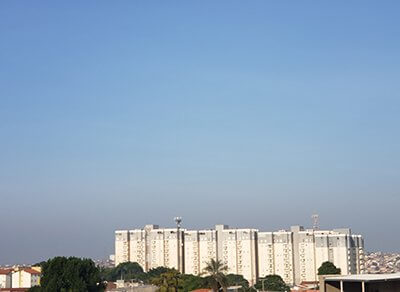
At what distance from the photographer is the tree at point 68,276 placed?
63469mm

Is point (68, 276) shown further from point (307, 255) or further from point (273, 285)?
point (307, 255)

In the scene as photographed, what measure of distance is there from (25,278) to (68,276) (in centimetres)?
5098

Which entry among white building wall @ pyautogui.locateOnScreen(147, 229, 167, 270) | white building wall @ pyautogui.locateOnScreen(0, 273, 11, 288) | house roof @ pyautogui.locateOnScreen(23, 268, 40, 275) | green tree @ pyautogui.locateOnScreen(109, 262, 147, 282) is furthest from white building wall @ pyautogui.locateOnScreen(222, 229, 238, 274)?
white building wall @ pyautogui.locateOnScreen(0, 273, 11, 288)

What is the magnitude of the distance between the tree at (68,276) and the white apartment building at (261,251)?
8814 cm

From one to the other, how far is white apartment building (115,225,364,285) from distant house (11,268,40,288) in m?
50.3

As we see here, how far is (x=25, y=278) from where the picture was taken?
111562 mm

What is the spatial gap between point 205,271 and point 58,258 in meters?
18.1

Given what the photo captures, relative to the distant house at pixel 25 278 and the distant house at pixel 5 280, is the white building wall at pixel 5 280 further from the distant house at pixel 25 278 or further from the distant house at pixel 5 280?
the distant house at pixel 25 278

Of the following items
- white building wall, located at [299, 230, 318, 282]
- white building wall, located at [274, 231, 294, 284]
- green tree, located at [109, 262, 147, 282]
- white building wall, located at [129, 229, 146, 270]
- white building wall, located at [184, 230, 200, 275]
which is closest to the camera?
green tree, located at [109, 262, 147, 282]

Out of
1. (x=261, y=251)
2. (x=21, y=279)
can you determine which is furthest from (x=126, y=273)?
(x=21, y=279)

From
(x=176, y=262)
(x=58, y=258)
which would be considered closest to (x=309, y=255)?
(x=176, y=262)

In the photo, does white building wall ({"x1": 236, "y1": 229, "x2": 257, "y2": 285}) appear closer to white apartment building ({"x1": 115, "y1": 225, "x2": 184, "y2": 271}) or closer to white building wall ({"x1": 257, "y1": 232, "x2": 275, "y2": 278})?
white building wall ({"x1": 257, "y1": 232, "x2": 275, "y2": 278})

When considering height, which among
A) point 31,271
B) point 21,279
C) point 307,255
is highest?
point 307,255

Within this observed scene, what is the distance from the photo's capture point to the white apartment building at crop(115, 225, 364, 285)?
500 ft
